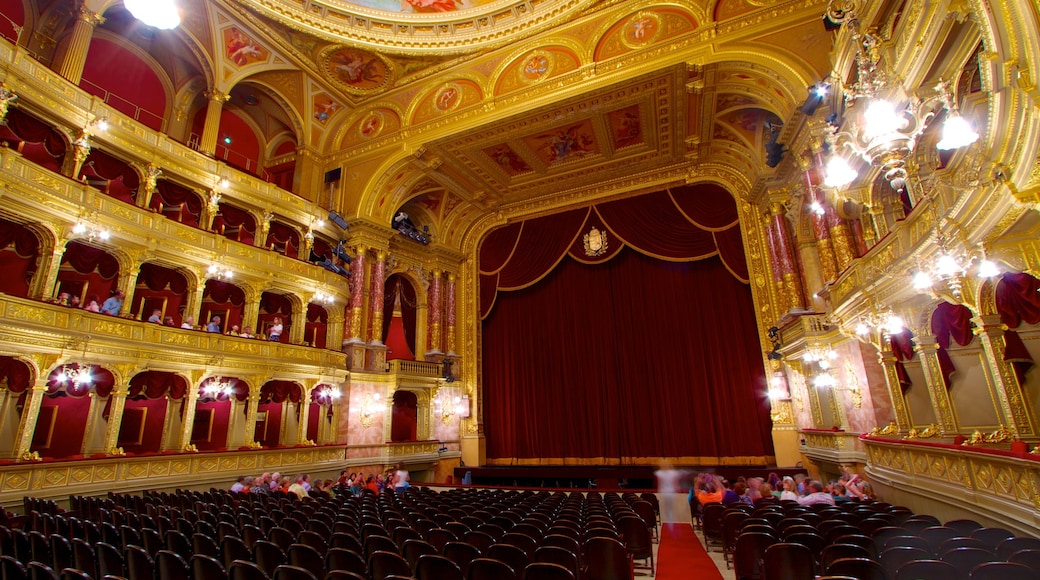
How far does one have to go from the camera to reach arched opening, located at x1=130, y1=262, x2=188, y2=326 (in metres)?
12.8

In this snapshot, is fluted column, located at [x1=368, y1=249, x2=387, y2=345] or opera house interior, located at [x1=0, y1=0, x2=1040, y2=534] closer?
opera house interior, located at [x1=0, y1=0, x2=1040, y2=534]

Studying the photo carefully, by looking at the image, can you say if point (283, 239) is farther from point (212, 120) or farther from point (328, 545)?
point (328, 545)

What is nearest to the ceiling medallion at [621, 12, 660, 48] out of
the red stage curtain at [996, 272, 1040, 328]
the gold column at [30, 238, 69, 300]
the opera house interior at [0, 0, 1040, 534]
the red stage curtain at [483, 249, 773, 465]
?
the opera house interior at [0, 0, 1040, 534]

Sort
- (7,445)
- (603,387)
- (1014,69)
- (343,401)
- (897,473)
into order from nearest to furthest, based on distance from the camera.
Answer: (1014,69) < (897,473) < (7,445) < (343,401) < (603,387)

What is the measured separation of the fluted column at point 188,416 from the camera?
1195cm

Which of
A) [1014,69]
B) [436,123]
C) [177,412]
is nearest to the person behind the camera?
[1014,69]

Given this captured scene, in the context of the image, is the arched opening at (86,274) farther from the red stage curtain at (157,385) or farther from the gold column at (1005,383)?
the gold column at (1005,383)

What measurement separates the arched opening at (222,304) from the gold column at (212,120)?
4.06 meters

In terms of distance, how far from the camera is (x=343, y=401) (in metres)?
15.5

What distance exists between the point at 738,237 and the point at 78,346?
18043mm

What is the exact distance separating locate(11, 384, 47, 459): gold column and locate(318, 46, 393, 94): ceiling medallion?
11773mm

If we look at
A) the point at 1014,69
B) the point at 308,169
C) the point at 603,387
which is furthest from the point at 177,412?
the point at 1014,69

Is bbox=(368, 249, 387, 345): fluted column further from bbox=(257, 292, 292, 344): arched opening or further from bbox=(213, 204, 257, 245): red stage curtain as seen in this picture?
bbox=(213, 204, 257, 245): red stage curtain

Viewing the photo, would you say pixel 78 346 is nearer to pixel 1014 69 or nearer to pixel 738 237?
pixel 1014 69
